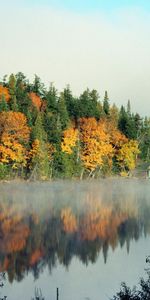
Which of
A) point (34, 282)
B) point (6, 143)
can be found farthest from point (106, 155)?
point (34, 282)

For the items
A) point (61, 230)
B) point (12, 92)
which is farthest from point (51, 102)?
point (61, 230)

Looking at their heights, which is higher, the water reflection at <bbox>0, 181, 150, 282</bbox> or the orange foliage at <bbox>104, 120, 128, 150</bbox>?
the orange foliage at <bbox>104, 120, 128, 150</bbox>

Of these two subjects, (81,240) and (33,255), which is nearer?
(33,255)

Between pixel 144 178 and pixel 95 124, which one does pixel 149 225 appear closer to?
pixel 95 124

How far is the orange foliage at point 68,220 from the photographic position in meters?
28.9

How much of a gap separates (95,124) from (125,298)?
Answer: 72660mm

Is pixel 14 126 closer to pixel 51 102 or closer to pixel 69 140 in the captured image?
pixel 69 140

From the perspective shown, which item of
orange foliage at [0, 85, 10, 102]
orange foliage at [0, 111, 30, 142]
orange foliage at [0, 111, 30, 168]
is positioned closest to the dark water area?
orange foliage at [0, 111, 30, 168]

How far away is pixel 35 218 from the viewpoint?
33344 mm

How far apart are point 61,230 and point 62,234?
1284mm

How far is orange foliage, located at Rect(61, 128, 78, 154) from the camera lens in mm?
77250

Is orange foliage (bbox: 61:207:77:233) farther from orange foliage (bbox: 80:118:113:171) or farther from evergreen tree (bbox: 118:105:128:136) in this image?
evergreen tree (bbox: 118:105:128:136)

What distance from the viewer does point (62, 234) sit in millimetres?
27125

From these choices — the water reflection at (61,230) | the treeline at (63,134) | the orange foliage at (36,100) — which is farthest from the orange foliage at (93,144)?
the water reflection at (61,230)
